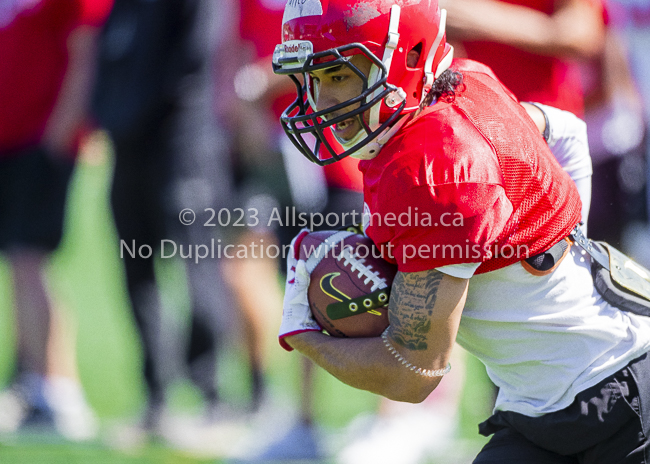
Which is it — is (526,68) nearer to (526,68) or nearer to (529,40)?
(526,68)

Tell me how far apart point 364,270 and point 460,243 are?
1.05 ft

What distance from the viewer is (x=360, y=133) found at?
63.2 inches

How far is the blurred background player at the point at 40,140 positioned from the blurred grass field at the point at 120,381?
175 millimetres

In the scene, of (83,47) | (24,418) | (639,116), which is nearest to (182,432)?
(24,418)

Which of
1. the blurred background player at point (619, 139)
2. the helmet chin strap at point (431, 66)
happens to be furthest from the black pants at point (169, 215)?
the helmet chin strap at point (431, 66)

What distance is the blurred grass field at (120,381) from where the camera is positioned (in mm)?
3301

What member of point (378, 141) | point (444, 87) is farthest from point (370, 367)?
point (444, 87)

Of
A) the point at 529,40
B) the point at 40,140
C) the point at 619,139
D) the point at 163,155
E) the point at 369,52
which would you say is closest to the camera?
the point at 369,52

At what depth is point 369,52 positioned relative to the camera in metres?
1.52

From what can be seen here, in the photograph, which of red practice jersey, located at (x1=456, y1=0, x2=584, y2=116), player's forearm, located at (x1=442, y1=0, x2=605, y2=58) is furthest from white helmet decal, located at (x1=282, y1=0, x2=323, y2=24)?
red practice jersey, located at (x1=456, y1=0, x2=584, y2=116)

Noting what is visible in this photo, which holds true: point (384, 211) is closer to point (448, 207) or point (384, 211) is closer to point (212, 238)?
point (448, 207)

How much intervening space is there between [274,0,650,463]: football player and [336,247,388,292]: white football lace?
7 cm

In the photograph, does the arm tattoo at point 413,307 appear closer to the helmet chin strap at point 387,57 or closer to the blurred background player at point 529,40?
the helmet chin strap at point 387,57

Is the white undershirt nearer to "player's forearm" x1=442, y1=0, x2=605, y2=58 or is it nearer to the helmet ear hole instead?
the helmet ear hole
